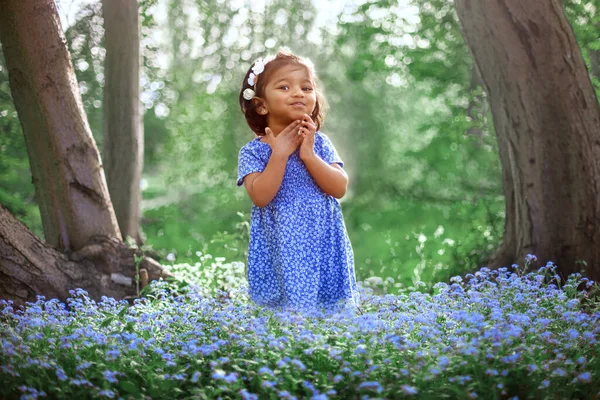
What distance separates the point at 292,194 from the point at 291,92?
1.88 feet

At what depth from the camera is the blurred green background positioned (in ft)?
22.9

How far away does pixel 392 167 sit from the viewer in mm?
11031

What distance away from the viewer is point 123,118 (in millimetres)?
6746

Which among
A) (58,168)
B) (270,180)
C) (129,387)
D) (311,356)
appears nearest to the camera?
(129,387)

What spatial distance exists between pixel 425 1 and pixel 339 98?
3154mm

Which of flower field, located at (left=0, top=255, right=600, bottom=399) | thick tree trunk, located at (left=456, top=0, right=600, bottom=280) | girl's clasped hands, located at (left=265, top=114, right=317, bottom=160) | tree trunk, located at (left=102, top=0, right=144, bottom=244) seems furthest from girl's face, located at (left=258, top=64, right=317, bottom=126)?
tree trunk, located at (left=102, top=0, right=144, bottom=244)

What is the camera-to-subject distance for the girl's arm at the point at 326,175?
3.90 metres

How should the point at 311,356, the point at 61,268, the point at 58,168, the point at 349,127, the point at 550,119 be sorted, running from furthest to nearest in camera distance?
the point at 349,127 < the point at 58,168 < the point at 550,119 < the point at 61,268 < the point at 311,356

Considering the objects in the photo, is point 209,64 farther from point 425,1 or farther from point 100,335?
point 100,335

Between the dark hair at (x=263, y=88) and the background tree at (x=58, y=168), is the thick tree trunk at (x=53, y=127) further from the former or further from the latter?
the dark hair at (x=263, y=88)

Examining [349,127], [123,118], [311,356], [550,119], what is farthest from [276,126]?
[349,127]

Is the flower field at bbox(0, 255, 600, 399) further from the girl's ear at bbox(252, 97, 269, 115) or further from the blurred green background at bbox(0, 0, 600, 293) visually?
the blurred green background at bbox(0, 0, 600, 293)

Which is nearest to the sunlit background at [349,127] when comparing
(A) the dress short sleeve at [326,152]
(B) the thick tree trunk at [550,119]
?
(B) the thick tree trunk at [550,119]

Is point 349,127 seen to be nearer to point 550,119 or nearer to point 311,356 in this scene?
point 550,119
